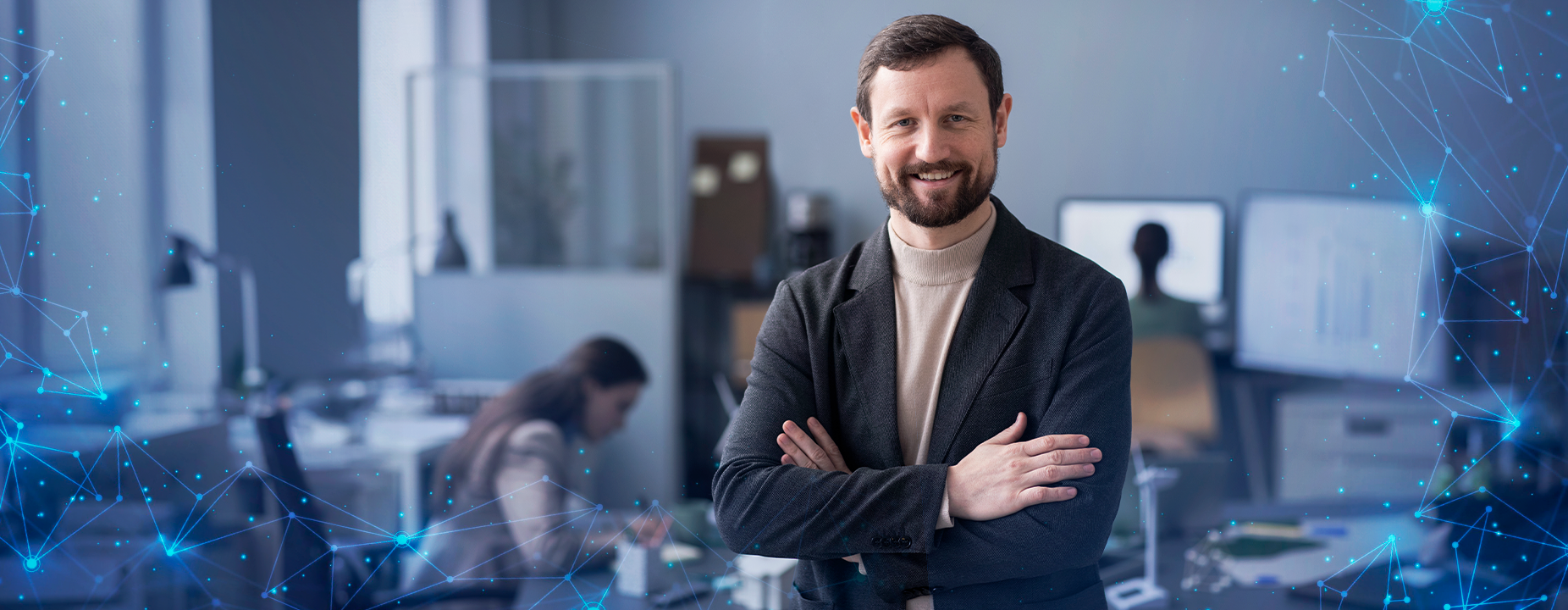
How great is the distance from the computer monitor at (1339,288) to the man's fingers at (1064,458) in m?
0.73

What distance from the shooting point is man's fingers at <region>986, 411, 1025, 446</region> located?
0.92 meters

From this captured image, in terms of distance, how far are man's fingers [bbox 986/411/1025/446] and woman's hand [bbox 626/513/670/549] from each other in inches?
30.0

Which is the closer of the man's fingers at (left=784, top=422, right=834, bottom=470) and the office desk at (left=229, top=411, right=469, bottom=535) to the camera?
the man's fingers at (left=784, top=422, right=834, bottom=470)

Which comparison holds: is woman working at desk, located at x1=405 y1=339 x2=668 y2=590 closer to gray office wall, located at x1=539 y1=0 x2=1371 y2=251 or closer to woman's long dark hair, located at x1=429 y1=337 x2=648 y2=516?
woman's long dark hair, located at x1=429 y1=337 x2=648 y2=516

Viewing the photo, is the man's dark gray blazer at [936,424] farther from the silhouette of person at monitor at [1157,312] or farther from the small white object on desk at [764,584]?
the silhouette of person at monitor at [1157,312]

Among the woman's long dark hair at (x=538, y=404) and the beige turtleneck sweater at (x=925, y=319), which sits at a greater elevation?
the beige turtleneck sweater at (x=925, y=319)

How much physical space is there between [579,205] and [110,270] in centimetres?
123

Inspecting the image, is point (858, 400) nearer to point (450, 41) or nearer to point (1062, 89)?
point (1062, 89)

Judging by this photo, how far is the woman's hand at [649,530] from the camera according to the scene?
5.01ft

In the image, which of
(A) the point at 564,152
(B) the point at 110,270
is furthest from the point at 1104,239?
(B) the point at 110,270

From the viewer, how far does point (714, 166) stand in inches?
112

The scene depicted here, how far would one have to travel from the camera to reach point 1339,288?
1539mm
